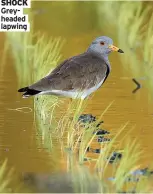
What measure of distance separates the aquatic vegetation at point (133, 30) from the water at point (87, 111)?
245 millimetres

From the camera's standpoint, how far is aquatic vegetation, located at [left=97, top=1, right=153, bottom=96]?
12.1m

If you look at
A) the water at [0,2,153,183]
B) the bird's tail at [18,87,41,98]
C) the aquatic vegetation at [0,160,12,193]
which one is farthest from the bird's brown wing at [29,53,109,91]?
the aquatic vegetation at [0,160,12,193]

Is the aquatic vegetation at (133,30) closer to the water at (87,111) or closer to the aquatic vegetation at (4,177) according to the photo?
the water at (87,111)

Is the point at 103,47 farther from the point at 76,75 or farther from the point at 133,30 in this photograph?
the point at 133,30

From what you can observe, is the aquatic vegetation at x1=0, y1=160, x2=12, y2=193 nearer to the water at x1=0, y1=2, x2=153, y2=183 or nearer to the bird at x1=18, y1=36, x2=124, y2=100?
the water at x1=0, y1=2, x2=153, y2=183

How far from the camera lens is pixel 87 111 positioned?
9.10 m

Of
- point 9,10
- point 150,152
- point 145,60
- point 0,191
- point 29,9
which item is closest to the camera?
point 0,191

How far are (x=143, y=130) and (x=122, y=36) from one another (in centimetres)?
594

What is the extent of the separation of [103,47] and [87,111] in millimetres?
897

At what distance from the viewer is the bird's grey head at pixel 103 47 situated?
376 inches

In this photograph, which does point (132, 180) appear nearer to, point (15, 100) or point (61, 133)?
point (61, 133)

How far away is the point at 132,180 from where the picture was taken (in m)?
6.43

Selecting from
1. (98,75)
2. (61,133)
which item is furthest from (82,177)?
(98,75)

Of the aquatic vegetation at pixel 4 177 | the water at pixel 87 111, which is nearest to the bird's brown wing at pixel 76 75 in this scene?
the water at pixel 87 111
